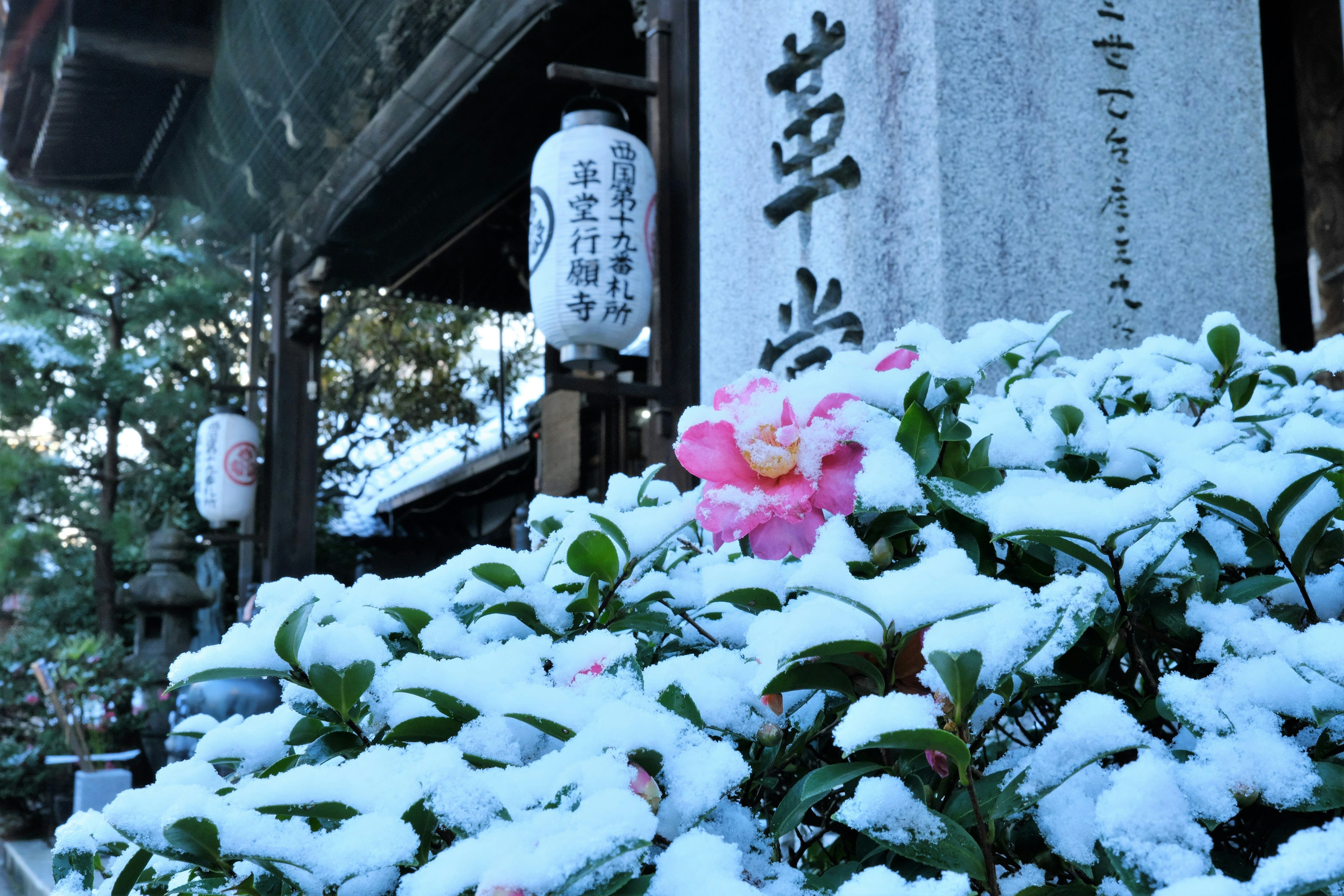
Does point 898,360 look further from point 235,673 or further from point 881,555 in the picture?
point 235,673

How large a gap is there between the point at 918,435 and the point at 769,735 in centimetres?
27

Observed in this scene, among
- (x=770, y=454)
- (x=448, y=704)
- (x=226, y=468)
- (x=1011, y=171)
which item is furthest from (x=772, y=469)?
(x=226, y=468)

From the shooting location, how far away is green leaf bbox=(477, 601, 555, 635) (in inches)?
35.3

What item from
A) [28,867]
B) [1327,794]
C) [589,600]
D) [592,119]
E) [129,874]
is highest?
[592,119]

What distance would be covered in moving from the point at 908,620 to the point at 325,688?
42 cm

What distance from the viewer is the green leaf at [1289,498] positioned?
2.35 ft

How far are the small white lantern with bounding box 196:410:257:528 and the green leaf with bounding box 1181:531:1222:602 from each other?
8750 millimetres

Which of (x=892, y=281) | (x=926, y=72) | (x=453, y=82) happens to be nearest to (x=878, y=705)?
(x=892, y=281)

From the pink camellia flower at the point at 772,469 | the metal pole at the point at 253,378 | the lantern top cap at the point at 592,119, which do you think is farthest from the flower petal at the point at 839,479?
the metal pole at the point at 253,378

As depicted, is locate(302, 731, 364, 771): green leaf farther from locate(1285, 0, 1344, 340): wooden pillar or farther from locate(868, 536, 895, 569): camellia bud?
locate(1285, 0, 1344, 340): wooden pillar

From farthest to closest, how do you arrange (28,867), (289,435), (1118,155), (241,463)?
(241,463)
(289,435)
(28,867)
(1118,155)

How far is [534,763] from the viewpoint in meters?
0.66

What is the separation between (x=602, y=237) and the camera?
12.5 feet

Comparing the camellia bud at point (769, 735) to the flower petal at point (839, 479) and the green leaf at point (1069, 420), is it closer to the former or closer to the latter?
the flower petal at point (839, 479)
